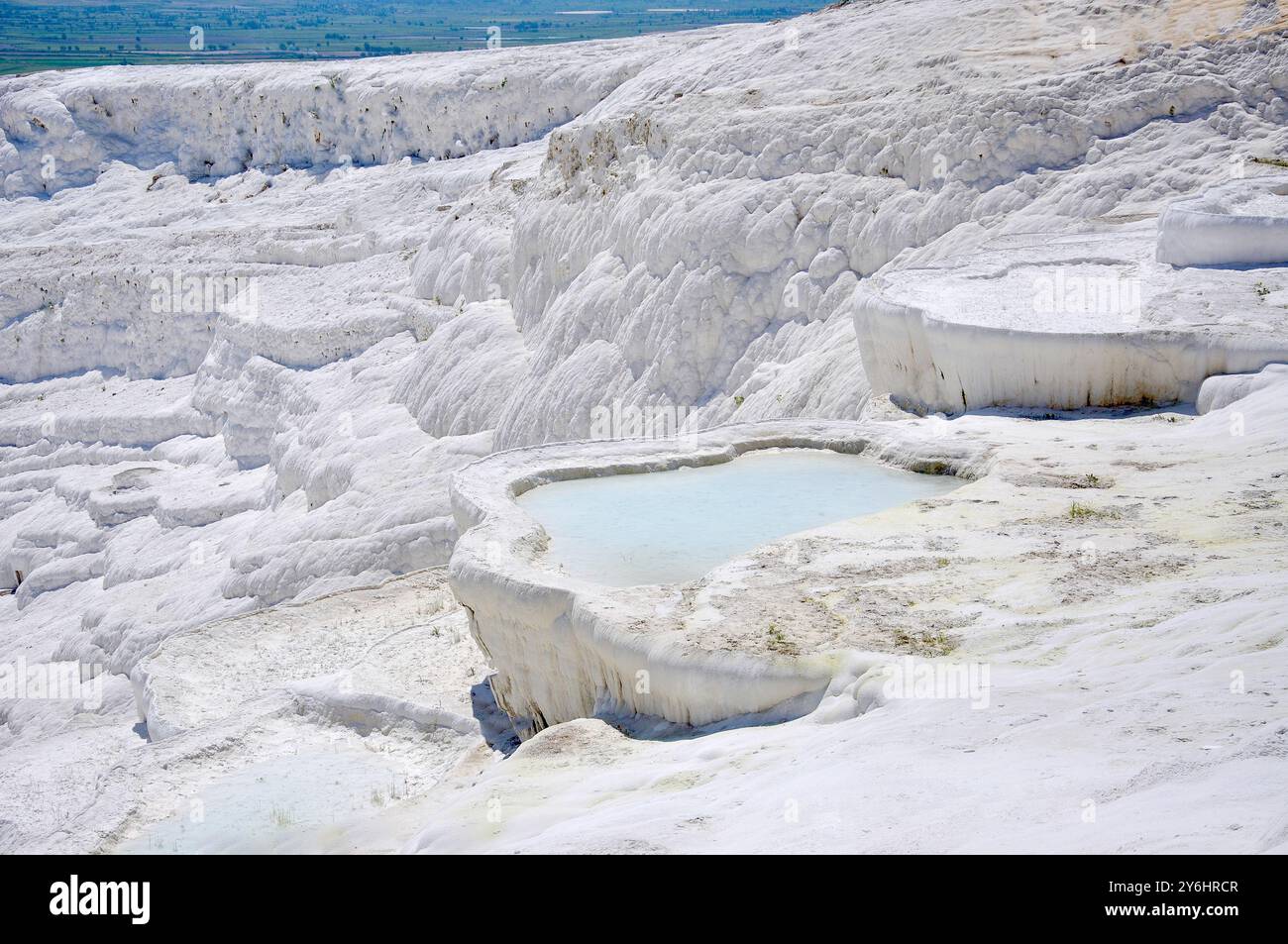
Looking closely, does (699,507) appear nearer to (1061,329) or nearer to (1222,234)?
(1061,329)

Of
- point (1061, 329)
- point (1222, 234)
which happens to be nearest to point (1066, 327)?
point (1061, 329)

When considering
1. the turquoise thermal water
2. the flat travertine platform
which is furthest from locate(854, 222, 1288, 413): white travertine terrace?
the turquoise thermal water

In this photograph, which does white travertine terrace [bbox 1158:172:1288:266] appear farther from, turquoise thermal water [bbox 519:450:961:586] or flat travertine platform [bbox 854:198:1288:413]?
turquoise thermal water [bbox 519:450:961:586]

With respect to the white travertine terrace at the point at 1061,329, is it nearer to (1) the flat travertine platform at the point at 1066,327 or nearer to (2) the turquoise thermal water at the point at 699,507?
(1) the flat travertine platform at the point at 1066,327

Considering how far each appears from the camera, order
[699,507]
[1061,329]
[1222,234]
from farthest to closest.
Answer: [1222,234] → [1061,329] → [699,507]

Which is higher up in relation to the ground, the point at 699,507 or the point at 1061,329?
the point at 1061,329

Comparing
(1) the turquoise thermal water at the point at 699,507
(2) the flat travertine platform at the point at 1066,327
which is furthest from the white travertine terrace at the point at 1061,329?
(1) the turquoise thermal water at the point at 699,507
